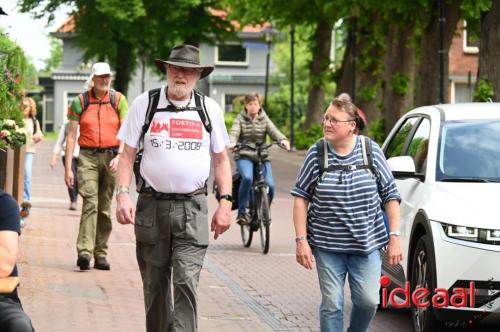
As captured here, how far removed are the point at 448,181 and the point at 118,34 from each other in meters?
44.2

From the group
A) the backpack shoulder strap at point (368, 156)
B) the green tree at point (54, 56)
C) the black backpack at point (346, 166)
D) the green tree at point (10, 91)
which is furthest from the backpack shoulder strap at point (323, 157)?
the green tree at point (54, 56)

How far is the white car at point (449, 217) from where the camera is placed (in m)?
8.44

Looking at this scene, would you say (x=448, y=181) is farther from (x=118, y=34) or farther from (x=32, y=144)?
(x=118, y=34)

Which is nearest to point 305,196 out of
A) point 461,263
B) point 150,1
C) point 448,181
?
point 461,263

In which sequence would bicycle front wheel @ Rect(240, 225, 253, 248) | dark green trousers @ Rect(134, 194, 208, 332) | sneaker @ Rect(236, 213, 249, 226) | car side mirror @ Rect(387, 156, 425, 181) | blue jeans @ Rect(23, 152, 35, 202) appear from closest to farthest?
dark green trousers @ Rect(134, 194, 208, 332) < car side mirror @ Rect(387, 156, 425, 181) < sneaker @ Rect(236, 213, 249, 226) < bicycle front wheel @ Rect(240, 225, 253, 248) < blue jeans @ Rect(23, 152, 35, 202)

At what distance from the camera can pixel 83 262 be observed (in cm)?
1266

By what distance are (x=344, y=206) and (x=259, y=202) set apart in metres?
8.12

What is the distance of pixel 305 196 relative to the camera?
7.52 meters

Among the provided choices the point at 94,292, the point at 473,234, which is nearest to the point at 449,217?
the point at 473,234

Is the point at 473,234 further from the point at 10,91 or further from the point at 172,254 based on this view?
the point at 10,91

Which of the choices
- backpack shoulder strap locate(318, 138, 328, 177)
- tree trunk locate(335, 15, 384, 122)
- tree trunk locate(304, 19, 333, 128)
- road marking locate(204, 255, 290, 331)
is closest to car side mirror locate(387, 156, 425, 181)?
road marking locate(204, 255, 290, 331)

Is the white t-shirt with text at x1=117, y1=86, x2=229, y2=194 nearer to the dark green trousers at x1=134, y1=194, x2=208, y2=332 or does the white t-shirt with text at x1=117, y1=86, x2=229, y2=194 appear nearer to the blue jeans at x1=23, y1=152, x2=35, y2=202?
the dark green trousers at x1=134, y1=194, x2=208, y2=332

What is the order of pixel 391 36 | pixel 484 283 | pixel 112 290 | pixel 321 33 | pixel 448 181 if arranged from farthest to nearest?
pixel 321 33
pixel 391 36
pixel 112 290
pixel 448 181
pixel 484 283

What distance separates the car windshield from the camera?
9367mm
